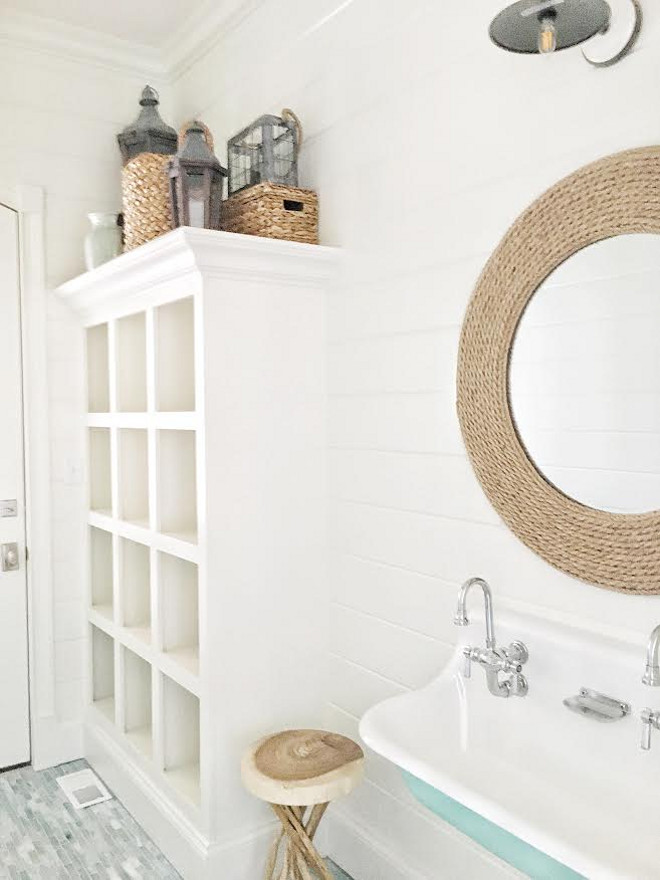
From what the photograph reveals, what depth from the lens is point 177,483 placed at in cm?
254

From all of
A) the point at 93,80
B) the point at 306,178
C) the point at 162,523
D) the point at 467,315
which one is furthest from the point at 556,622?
the point at 93,80

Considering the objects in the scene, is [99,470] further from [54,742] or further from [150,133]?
[150,133]

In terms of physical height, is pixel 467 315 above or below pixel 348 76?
below

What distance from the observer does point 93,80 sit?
3.03 metres

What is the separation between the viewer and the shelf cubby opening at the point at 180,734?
2482mm

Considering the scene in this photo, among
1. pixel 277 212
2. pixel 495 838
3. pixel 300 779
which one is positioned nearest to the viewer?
pixel 495 838

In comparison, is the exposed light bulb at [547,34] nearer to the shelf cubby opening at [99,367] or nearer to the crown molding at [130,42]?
the crown molding at [130,42]

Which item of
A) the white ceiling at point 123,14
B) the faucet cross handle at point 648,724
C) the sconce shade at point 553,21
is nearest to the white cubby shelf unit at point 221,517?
the sconce shade at point 553,21

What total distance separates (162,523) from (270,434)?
1.63 feet

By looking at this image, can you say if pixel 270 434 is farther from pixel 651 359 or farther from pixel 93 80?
pixel 93 80

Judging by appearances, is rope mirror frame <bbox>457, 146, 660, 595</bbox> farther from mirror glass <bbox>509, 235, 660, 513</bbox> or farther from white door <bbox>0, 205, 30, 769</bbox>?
white door <bbox>0, 205, 30, 769</bbox>

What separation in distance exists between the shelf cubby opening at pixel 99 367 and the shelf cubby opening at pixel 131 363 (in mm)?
281

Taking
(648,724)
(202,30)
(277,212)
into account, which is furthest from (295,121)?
(648,724)

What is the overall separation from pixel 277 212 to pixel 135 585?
4.53ft
